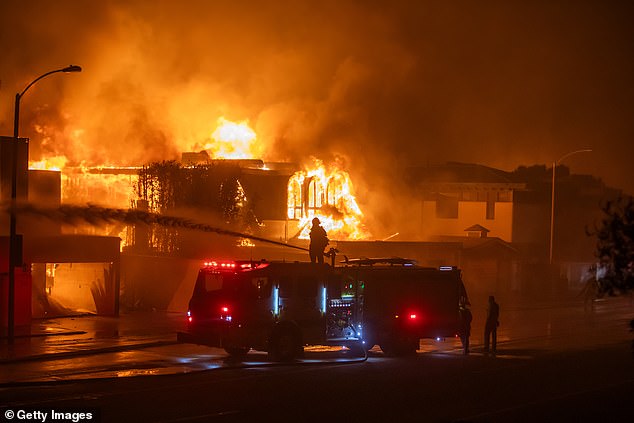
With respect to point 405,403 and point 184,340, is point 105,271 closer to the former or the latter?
point 184,340

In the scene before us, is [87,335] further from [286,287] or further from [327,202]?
[327,202]

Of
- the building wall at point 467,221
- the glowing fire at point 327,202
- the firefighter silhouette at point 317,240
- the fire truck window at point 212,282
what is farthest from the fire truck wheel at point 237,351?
the building wall at point 467,221

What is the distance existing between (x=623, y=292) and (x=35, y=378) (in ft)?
38.2

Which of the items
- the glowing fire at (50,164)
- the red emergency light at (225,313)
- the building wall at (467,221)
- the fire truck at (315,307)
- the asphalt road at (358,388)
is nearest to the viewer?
Result: the asphalt road at (358,388)

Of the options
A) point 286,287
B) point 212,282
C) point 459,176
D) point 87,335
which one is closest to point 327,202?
point 459,176

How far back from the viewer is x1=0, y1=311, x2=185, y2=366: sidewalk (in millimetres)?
22759

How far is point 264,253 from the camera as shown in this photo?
4191 centimetres

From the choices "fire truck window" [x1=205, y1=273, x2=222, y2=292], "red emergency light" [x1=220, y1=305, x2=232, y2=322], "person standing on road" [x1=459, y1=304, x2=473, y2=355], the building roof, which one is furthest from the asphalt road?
the building roof

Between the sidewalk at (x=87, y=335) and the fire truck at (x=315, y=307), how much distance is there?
10.8 feet

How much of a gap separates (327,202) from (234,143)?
6734 mm

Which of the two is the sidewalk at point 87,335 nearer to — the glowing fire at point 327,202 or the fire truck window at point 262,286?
the fire truck window at point 262,286

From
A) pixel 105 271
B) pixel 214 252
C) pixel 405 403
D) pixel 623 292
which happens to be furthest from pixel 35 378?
pixel 214 252

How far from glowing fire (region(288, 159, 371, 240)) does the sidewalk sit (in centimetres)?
1959

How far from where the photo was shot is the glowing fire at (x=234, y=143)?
185ft
